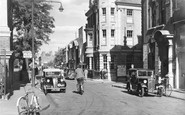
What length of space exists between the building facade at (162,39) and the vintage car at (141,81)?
8.72ft

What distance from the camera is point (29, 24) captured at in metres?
32.1

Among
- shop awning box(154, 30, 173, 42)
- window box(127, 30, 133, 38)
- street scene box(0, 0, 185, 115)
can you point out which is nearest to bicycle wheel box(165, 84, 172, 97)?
street scene box(0, 0, 185, 115)

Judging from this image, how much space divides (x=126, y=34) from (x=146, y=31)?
15115 mm

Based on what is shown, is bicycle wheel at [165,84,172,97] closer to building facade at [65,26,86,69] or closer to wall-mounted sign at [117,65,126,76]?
wall-mounted sign at [117,65,126,76]

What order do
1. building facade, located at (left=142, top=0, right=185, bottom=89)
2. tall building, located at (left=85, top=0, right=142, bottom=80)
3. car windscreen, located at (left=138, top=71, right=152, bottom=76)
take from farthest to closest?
tall building, located at (left=85, top=0, right=142, bottom=80)
building facade, located at (left=142, top=0, right=185, bottom=89)
car windscreen, located at (left=138, top=71, right=152, bottom=76)

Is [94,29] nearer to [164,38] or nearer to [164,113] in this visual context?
[164,38]

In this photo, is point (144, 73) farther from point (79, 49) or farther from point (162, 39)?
point (79, 49)

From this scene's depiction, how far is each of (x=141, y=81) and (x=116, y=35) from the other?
25.1 metres

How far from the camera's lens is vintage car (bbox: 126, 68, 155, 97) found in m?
15.4

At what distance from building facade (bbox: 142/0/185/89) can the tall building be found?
13675mm

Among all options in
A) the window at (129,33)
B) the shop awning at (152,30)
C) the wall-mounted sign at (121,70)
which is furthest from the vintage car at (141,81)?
the window at (129,33)

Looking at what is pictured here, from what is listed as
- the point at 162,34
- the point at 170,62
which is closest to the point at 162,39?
the point at 162,34

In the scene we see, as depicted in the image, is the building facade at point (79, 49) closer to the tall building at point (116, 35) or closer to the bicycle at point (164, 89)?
the tall building at point (116, 35)

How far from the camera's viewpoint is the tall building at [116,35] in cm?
3991
